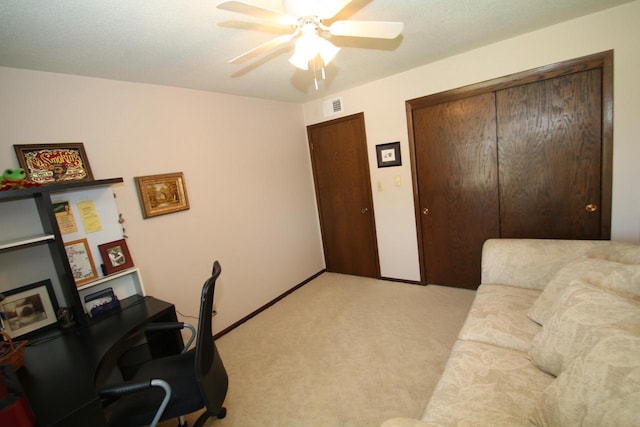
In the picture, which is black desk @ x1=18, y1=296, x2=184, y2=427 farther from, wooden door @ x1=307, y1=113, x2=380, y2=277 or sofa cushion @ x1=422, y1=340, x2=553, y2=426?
wooden door @ x1=307, y1=113, x2=380, y2=277

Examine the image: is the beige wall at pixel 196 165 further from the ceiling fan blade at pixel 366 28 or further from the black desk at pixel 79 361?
the ceiling fan blade at pixel 366 28

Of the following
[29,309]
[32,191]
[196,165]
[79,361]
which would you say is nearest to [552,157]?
[196,165]

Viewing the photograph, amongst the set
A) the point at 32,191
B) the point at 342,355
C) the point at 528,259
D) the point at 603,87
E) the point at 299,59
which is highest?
the point at 299,59

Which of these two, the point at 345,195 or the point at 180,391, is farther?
the point at 345,195

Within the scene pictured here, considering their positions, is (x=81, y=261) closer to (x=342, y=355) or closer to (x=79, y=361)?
(x=79, y=361)

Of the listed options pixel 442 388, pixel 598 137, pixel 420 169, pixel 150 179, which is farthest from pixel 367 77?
pixel 442 388

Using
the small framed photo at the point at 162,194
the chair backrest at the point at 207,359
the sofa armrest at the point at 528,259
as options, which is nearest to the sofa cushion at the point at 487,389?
the sofa armrest at the point at 528,259

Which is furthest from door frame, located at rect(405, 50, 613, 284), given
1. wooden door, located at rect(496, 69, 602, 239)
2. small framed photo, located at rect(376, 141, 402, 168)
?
small framed photo, located at rect(376, 141, 402, 168)

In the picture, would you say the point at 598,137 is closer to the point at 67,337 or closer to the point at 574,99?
the point at 574,99

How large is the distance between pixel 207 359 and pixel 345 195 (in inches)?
102

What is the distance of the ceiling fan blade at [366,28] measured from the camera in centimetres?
129

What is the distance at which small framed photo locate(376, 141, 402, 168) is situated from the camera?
310 centimetres

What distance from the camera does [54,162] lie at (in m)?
1.82

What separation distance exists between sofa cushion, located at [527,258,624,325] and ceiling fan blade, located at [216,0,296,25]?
190cm
